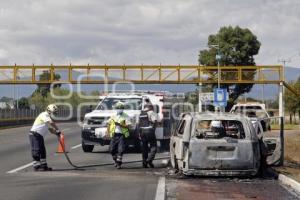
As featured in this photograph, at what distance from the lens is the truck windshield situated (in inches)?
872

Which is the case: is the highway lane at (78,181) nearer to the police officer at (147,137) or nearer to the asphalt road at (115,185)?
the asphalt road at (115,185)

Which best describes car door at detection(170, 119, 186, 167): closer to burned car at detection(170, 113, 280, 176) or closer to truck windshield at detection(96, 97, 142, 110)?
burned car at detection(170, 113, 280, 176)

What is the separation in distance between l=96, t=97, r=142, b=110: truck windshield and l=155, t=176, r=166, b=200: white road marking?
8411 millimetres

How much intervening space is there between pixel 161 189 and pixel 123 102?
35.2 feet

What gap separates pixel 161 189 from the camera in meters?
11.8

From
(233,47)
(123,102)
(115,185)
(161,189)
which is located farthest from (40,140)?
(233,47)

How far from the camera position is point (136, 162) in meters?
18.0

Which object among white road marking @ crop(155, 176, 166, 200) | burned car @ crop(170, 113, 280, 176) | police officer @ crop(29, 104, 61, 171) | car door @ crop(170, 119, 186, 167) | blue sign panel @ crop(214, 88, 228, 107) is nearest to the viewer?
white road marking @ crop(155, 176, 166, 200)

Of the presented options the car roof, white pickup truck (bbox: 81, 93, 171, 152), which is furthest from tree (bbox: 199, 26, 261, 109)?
the car roof

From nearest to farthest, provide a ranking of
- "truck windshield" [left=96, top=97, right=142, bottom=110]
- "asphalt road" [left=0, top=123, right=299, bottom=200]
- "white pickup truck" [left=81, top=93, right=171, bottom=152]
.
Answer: "asphalt road" [left=0, top=123, right=299, bottom=200] → "white pickup truck" [left=81, top=93, right=171, bottom=152] → "truck windshield" [left=96, top=97, right=142, bottom=110]

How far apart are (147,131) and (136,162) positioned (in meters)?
2.08

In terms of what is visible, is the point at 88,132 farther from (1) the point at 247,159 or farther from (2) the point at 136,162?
(1) the point at 247,159

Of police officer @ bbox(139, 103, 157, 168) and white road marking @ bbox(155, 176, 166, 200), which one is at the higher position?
police officer @ bbox(139, 103, 157, 168)

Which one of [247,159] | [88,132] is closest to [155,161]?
[88,132]
